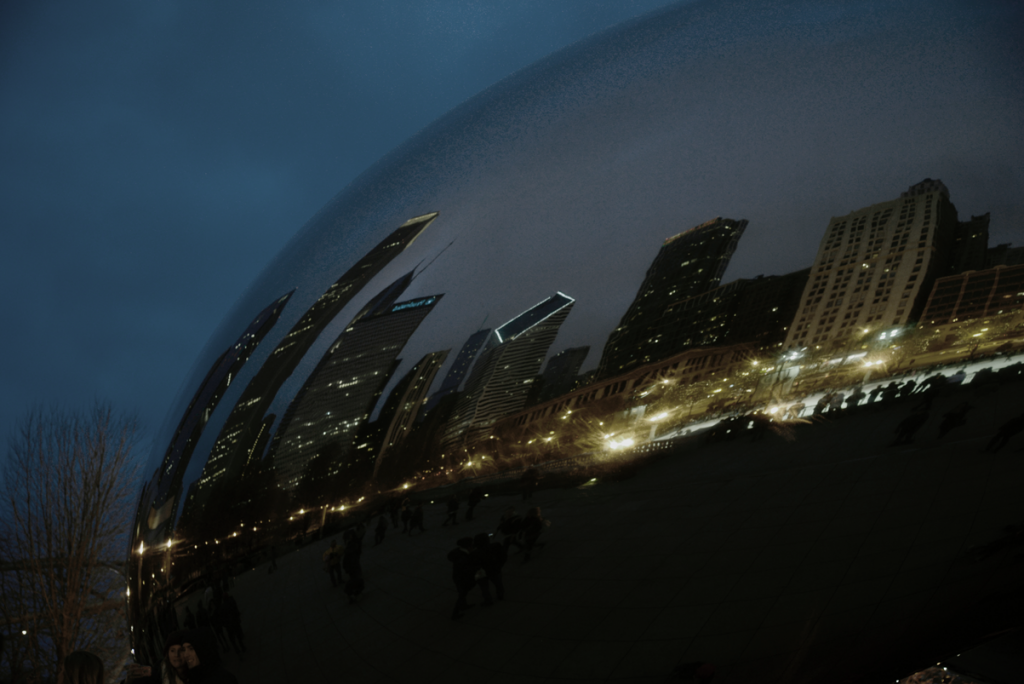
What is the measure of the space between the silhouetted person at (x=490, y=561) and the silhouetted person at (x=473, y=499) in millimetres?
60

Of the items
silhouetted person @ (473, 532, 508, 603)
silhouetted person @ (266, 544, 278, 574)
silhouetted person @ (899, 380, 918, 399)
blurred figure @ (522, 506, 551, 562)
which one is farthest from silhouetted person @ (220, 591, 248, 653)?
silhouetted person @ (899, 380, 918, 399)

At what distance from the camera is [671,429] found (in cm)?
129

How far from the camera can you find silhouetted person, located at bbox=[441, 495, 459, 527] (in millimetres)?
1304

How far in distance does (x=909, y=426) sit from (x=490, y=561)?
3.34 feet

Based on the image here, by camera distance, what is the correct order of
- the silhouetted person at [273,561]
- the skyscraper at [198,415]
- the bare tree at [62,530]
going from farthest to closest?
the bare tree at [62,530]
the skyscraper at [198,415]
the silhouetted person at [273,561]

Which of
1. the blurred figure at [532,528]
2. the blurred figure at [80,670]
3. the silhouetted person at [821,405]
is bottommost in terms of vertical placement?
the blurred figure at [80,670]

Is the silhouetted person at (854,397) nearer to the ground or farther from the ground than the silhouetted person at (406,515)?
nearer to the ground

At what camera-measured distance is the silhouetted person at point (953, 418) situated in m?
1.33

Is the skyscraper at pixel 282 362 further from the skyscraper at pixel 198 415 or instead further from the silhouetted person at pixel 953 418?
the silhouetted person at pixel 953 418

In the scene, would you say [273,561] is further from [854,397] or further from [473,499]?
[854,397]

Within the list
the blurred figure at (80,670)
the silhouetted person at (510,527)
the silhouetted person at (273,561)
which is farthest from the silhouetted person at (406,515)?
the blurred figure at (80,670)

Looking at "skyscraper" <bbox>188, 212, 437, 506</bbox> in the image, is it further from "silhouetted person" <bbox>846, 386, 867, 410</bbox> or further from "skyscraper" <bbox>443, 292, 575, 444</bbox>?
"silhouetted person" <bbox>846, 386, 867, 410</bbox>

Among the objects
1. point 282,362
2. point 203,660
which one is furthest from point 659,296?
point 203,660

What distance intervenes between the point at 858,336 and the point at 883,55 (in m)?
0.84
